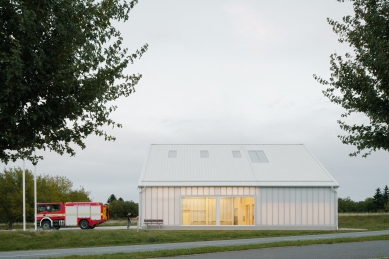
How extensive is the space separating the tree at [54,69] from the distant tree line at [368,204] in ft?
170

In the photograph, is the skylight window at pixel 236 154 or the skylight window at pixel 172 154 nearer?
the skylight window at pixel 172 154

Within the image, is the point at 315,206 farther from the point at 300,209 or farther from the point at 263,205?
the point at 263,205

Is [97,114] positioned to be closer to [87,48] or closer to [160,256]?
[87,48]

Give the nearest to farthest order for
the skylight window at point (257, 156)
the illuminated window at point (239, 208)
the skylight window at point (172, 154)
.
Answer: the illuminated window at point (239, 208) < the skylight window at point (257, 156) < the skylight window at point (172, 154)

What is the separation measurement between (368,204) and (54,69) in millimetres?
64904

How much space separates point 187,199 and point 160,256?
58.4 ft

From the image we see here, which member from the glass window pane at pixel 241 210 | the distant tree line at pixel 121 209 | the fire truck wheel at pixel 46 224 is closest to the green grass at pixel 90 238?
the glass window pane at pixel 241 210

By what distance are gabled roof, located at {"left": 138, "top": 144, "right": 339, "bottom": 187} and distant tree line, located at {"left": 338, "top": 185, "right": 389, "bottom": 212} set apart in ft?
82.3

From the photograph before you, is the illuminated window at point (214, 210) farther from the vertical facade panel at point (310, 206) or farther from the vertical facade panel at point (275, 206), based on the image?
the vertical facade panel at point (310, 206)

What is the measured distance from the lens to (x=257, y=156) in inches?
1512

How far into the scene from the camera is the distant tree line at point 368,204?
6397cm

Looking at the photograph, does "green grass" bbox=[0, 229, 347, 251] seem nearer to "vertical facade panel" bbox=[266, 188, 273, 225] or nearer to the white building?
"vertical facade panel" bbox=[266, 188, 273, 225]

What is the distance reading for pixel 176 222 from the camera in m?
32.8

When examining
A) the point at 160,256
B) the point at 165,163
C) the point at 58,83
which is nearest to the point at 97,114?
the point at 58,83
